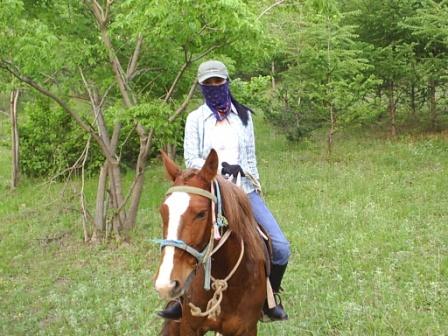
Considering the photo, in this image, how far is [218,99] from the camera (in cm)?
427

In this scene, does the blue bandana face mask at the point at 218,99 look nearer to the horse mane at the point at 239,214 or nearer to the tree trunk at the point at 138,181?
the horse mane at the point at 239,214

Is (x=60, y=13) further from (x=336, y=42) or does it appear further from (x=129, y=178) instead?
(x=336, y=42)

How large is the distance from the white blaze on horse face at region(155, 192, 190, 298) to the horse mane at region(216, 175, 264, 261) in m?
0.46

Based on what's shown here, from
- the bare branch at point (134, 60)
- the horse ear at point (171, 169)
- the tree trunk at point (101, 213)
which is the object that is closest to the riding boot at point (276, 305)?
the horse ear at point (171, 169)

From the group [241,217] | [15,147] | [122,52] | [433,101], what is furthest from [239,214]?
[433,101]

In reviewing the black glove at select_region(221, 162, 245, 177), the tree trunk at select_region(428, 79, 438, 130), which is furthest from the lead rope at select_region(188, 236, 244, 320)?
the tree trunk at select_region(428, 79, 438, 130)

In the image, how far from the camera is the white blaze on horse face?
289 cm

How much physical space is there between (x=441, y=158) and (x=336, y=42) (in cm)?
436

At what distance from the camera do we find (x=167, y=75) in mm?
11086

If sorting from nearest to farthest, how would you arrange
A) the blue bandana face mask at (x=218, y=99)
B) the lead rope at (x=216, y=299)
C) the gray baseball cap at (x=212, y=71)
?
the lead rope at (x=216, y=299) < the gray baseball cap at (x=212, y=71) < the blue bandana face mask at (x=218, y=99)

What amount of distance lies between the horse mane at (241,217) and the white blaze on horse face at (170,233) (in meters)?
0.46

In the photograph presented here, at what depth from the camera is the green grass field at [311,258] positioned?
20.6ft

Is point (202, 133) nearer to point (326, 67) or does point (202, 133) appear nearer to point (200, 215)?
point (200, 215)

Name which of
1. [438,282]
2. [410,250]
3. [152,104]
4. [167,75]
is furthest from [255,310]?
[167,75]
